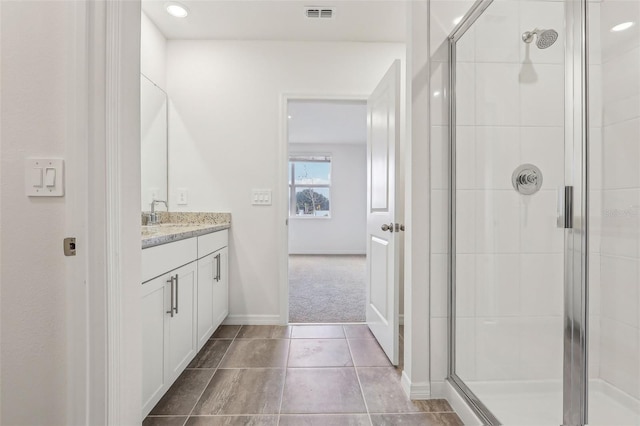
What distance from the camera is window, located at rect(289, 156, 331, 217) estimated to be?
7.00m

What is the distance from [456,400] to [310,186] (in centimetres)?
581

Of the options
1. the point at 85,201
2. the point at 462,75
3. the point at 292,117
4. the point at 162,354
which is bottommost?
the point at 162,354

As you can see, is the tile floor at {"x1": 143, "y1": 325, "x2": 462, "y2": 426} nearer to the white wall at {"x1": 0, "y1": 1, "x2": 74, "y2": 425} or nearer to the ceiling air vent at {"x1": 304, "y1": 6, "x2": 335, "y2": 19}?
the white wall at {"x1": 0, "y1": 1, "x2": 74, "y2": 425}

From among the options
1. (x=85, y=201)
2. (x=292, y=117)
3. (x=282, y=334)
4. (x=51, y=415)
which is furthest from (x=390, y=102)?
(x=292, y=117)

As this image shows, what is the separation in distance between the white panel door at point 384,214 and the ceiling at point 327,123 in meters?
1.86

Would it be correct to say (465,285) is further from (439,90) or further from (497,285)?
(439,90)

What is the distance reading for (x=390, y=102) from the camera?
2020 millimetres

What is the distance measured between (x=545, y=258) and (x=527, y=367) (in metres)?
0.48

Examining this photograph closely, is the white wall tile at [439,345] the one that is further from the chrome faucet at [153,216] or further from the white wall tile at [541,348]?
the chrome faucet at [153,216]

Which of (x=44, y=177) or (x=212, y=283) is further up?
(x=44, y=177)

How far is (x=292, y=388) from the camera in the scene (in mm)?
1711

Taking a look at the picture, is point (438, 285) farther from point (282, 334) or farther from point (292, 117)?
point (292, 117)

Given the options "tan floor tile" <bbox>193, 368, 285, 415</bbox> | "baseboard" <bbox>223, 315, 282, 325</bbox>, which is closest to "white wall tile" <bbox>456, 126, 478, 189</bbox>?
"tan floor tile" <bbox>193, 368, 285, 415</bbox>

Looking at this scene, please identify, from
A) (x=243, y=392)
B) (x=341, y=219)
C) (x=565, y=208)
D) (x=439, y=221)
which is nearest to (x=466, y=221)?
(x=439, y=221)
